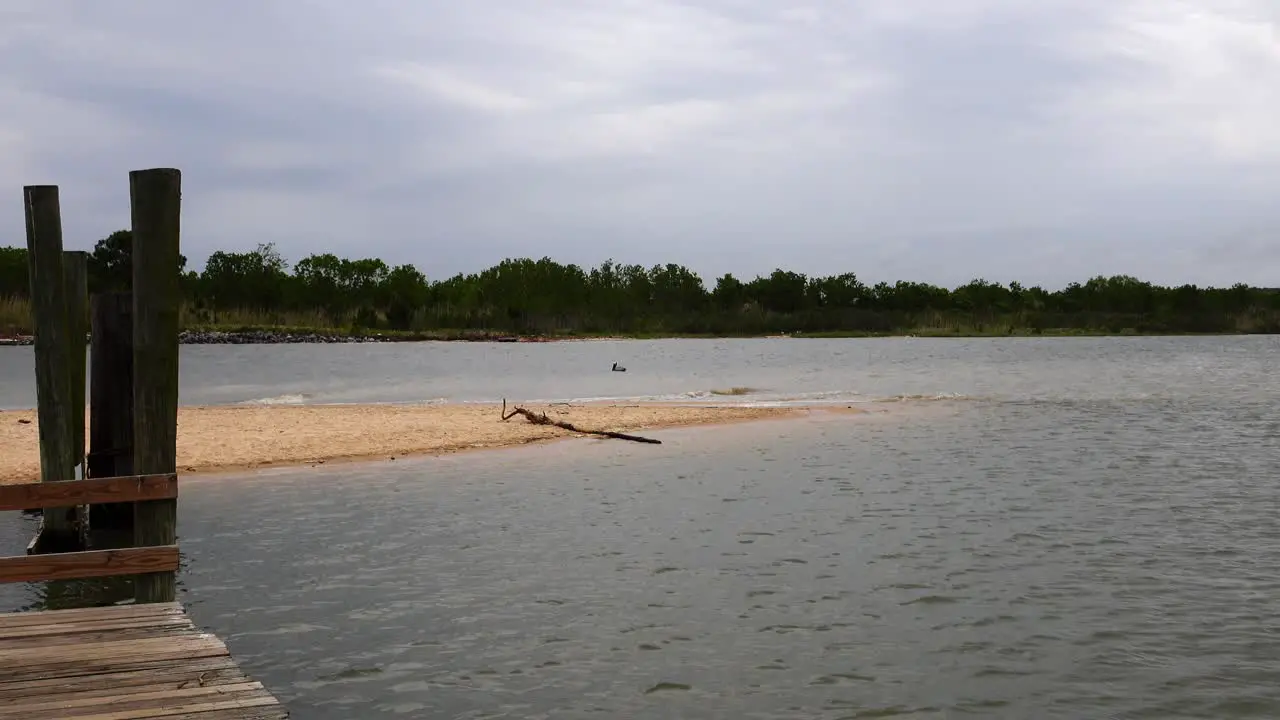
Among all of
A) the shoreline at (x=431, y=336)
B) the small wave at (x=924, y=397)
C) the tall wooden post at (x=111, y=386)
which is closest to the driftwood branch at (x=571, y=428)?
the tall wooden post at (x=111, y=386)

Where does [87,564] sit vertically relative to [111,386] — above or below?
below

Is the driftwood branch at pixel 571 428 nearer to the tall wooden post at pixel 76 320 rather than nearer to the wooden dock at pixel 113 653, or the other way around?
the tall wooden post at pixel 76 320

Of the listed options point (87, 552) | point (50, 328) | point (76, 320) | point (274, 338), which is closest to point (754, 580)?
point (87, 552)

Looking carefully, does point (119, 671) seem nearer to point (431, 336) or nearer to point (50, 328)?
point (50, 328)

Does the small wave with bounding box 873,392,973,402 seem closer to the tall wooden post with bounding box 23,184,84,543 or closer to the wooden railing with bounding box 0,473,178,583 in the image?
the tall wooden post with bounding box 23,184,84,543

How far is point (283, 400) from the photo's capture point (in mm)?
39312

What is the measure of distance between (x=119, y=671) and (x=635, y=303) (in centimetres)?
18034

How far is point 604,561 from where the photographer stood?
13.4 m

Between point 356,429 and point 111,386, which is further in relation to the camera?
point 356,429

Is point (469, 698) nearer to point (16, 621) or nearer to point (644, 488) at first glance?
point (16, 621)

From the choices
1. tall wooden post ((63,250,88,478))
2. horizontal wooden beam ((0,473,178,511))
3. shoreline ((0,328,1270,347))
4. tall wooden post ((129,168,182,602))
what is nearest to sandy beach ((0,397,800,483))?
tall wooden post ((63,250,88,478))

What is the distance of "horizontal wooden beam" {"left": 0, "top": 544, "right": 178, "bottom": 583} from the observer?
290 inches

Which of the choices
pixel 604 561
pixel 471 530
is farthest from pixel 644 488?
pixel 604 561

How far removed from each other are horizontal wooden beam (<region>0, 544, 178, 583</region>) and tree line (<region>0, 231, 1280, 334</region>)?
133 meters
